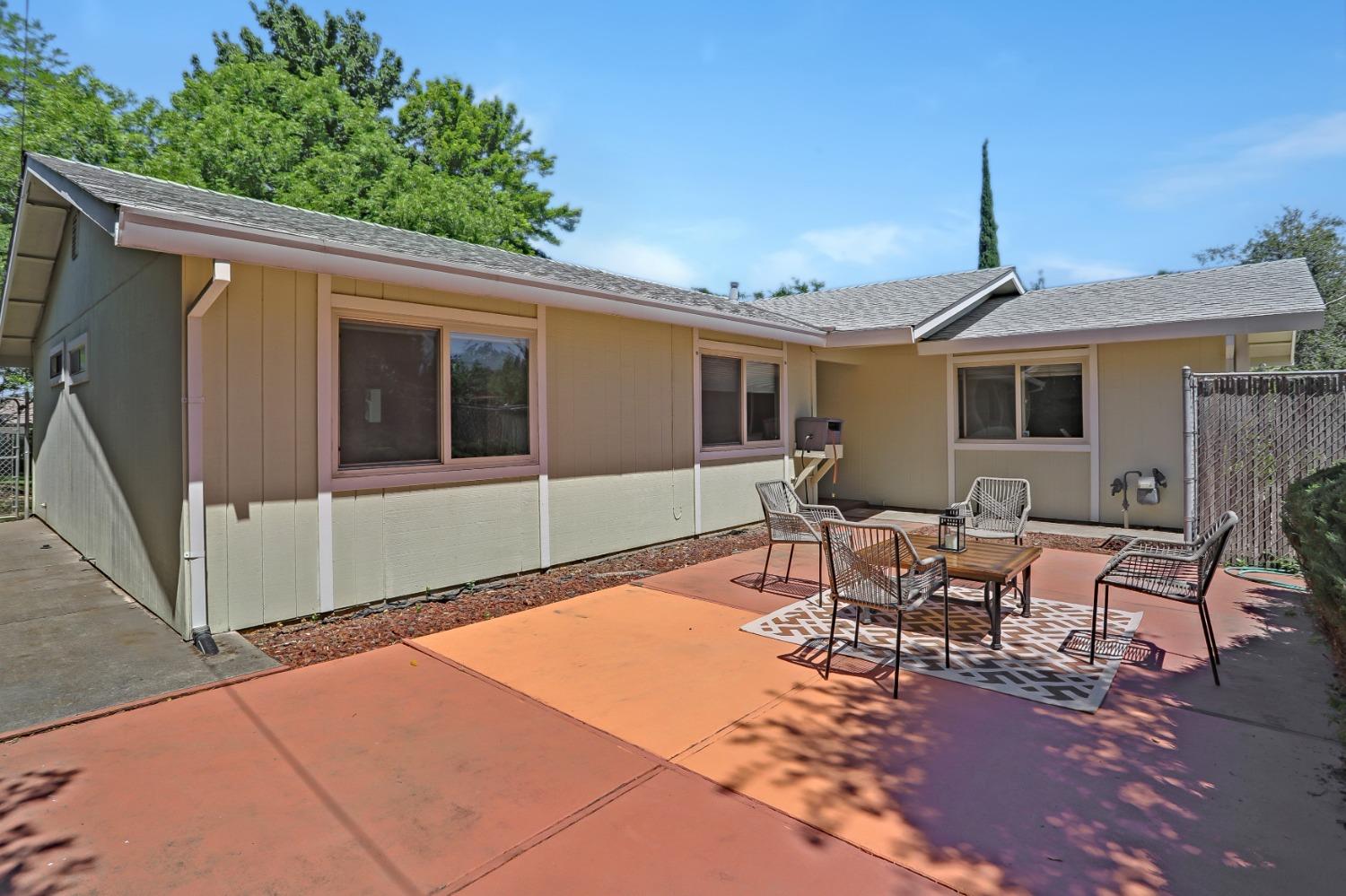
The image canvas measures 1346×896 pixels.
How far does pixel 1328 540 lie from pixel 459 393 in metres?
5.42

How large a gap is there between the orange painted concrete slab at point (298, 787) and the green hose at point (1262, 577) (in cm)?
612

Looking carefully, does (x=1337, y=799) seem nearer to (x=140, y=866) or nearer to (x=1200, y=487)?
(x=140, y=866)

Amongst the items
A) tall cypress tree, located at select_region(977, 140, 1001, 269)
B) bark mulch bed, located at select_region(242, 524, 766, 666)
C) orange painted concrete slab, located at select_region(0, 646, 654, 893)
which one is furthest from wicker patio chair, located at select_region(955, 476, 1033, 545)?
tall cypress tree, located at select_region(977, 140, 1001, 269)

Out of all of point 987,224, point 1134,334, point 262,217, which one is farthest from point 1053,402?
point 987,224

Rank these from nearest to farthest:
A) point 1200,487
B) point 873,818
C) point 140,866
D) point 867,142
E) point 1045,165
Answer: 1. point 140,866
2. point 873,818
3. point 1200,487
4. point 867,142
5. point 1045,165

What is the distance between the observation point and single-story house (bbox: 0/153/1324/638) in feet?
14.6

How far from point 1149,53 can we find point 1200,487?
6.42 metres

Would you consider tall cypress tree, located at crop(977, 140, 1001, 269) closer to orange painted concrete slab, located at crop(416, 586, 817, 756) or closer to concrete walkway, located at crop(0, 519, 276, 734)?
orange painted concrete slab, located at crop(416, 586, 817, 756)

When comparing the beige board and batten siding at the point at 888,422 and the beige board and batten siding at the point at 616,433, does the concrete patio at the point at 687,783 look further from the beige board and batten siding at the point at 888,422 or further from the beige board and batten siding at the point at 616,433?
the beige board and batten siding at the point at 888,422

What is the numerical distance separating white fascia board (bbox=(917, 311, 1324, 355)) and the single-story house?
0.03 m

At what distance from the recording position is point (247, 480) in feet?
14.7

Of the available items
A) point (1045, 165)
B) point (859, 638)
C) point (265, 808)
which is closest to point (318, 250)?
point (265, 808)

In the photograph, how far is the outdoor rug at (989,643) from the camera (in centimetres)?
368

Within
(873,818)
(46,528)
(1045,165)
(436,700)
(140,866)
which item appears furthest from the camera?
(1045,165)
